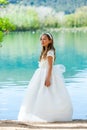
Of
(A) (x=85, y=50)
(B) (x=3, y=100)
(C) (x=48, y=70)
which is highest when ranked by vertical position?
(C) (x=48, y=70)

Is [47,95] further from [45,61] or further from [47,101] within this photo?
[45,61]

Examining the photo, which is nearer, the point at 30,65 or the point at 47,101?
the point at 47,101

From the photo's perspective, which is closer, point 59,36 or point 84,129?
point 84,129

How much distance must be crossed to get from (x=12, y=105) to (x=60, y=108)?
24.0ft

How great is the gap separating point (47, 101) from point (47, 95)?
7cm

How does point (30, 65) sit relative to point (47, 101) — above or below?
below

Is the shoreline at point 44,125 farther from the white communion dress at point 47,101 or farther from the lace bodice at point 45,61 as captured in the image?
the lace bodice at point 45,61

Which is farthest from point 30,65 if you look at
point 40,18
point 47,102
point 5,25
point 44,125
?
point 44,125

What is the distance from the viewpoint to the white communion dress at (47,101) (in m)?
6.91

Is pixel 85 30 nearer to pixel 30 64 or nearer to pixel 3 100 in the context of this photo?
pixel 30 64

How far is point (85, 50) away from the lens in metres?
30.5

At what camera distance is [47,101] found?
693 cm

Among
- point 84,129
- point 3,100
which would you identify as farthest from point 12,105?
point 84,129

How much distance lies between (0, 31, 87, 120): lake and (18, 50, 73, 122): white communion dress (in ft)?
15.4
